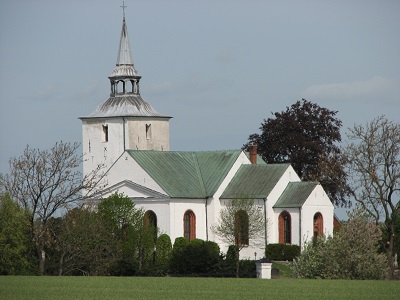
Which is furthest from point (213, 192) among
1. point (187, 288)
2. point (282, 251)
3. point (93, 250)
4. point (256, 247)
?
point (187, 288)

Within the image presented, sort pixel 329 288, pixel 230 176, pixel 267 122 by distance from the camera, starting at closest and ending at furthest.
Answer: pixel 329 288 < pixel 230 176 < pixel 267 122

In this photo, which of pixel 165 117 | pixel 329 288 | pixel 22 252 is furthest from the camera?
pixel 165 117

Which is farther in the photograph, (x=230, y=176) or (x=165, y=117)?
(x=165, y=117)

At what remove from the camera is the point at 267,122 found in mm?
89688

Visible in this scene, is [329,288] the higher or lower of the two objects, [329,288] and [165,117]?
the lower

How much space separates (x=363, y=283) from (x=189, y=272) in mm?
15970

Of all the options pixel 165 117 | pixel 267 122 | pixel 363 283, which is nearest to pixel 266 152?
pixel 267 122

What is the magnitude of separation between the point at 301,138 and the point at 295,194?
15093 mm

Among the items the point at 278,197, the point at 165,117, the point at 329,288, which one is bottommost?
the point at 329,288

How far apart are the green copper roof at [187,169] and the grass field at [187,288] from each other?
65.5 feet

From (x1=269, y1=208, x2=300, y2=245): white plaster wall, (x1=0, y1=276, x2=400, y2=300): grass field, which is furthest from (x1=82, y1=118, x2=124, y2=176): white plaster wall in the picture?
(x1=0, y1=276, x2=400, y2=300): grass field

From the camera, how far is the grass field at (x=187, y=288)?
44.1 meters

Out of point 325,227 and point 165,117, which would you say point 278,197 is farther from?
point 165,117

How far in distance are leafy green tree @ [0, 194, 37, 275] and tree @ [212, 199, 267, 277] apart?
1312cm
